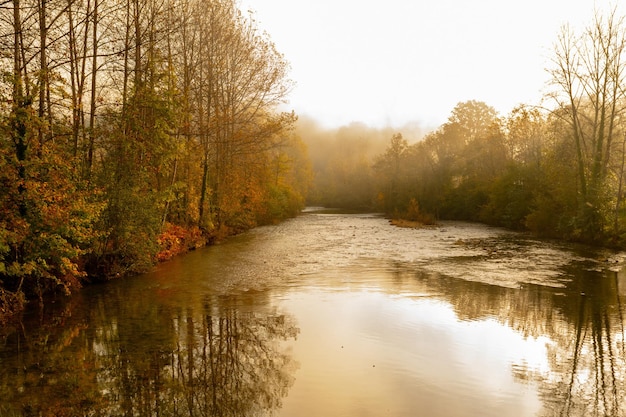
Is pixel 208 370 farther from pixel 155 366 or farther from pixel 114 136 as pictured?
pixel 114 136

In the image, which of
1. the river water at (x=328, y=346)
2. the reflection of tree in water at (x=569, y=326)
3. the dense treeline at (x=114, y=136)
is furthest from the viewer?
the dense treeline at (x=114, y=136)

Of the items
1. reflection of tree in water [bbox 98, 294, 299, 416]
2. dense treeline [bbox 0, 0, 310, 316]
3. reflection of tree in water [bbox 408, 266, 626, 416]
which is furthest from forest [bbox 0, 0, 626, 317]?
reflection of tree in water [bbox 408, 266, 626, 416]

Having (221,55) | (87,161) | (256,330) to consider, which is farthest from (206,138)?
(256,330)

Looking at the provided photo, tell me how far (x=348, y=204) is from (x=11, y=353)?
91290mm

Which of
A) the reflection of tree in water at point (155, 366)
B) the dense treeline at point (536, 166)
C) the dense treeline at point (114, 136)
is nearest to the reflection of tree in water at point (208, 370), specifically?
the reflection of tree in water at point (155, 366)

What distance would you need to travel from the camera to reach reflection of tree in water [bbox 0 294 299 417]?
257 inches

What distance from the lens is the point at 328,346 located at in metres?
9.31

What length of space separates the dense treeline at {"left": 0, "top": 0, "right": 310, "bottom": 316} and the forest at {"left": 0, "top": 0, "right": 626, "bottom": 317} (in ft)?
0.22

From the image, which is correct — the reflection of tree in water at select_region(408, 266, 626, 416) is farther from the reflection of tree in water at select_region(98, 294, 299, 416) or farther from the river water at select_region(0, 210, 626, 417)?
the reflection of tree in water at select_region(98, 294, 299, 416)

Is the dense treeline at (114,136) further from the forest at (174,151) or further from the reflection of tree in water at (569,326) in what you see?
the reflection of tree in water at (569,326)

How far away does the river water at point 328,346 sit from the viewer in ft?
21.9

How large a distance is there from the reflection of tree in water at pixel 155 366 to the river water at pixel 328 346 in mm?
34

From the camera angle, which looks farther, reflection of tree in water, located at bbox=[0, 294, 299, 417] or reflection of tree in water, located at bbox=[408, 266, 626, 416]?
reflection of tree in water, located at bbox=[408, 266, 626, 416]

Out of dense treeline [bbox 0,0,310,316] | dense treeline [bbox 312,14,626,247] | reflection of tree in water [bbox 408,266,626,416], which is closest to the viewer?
Answer: reflection of tree in water [bbox 408,266,626,416]
